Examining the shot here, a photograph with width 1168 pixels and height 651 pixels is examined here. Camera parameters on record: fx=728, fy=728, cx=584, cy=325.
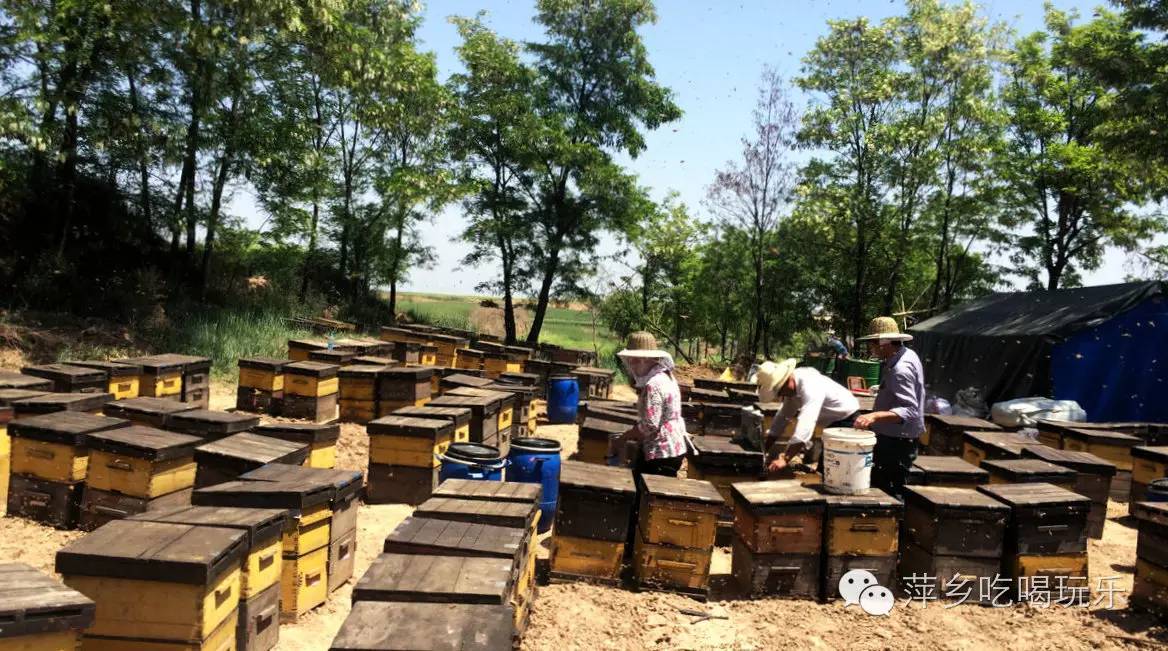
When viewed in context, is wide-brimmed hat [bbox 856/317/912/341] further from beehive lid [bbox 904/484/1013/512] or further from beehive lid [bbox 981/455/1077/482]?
beehive lid [bbox 981/455/1077/482]

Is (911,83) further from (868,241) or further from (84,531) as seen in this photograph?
(84,531)

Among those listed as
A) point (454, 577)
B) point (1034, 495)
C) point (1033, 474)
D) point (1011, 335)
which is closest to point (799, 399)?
point (1034, 495)

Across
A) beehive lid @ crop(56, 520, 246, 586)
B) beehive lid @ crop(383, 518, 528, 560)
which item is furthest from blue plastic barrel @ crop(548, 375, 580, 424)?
beehive lid @ crop(56, 520, 246, 586)

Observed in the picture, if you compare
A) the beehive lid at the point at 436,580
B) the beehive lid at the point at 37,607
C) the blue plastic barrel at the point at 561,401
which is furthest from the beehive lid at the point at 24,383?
the blue plastic barrel at the point at 561,401

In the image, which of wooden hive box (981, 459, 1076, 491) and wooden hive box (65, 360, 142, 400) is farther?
wooden hive box (65, 360, 142, 400)

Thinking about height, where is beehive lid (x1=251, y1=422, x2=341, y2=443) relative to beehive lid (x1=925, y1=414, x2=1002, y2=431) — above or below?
below

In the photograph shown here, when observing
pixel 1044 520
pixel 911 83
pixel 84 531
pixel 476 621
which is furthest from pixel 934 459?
pixel 911 83

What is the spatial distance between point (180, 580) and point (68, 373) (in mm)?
6725

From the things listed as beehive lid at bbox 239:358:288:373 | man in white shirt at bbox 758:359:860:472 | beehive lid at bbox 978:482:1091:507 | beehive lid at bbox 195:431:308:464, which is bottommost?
beehive lid at bbox 195:431:308:464

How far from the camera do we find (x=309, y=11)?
19.4m

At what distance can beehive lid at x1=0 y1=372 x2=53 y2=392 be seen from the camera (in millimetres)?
8139

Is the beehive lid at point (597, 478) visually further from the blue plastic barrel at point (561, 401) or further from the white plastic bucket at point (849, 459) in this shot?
the blue plastic barrel at point (561, 401)

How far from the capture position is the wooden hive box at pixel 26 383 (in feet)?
26.7

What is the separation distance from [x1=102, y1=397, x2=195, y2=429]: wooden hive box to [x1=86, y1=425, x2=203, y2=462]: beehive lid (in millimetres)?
1014
